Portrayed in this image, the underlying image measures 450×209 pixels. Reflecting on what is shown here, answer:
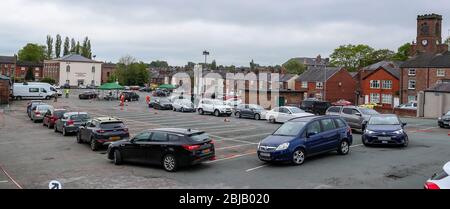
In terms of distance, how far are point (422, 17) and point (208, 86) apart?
1611 inches

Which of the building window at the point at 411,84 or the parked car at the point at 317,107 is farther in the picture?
the building window at the point at 411,84

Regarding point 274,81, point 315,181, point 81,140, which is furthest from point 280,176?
point 274,81

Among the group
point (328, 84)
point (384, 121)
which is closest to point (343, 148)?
point (384, 121)

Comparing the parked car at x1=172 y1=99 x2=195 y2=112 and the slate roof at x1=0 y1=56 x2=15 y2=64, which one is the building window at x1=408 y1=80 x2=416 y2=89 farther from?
the slate roof at x1=0 y1=56 x2=15 y2=64

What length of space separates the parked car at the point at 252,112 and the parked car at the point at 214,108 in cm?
176

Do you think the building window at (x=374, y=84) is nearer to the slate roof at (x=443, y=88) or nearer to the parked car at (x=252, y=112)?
the slate roof at (x=443, y=88)

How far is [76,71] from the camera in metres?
126

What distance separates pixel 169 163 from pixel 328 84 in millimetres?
57987

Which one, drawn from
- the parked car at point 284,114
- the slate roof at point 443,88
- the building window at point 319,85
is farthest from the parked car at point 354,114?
the building window at point 319,85

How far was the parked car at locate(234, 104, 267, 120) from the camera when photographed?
37562mm

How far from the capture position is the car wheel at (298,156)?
15468mm

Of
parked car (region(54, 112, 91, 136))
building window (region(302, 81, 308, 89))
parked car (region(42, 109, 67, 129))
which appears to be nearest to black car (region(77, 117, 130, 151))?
parked car (region(54, 112, 91, 136))
